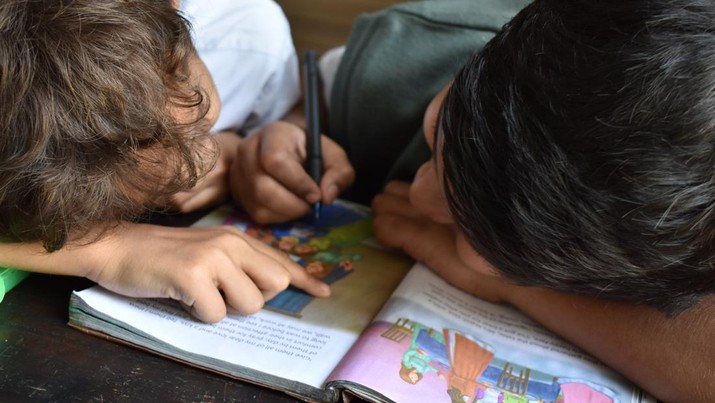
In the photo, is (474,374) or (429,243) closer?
(474,374)

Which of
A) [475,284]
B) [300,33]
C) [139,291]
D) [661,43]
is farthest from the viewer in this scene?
[300,33]

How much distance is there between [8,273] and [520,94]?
1.53 ft

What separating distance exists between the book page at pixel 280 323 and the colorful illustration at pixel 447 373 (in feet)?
0.11

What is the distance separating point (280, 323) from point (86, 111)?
249 mm

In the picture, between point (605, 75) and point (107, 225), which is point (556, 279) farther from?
point (107, 225)

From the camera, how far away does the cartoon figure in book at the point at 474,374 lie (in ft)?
1.95

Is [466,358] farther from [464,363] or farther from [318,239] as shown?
[318,239]

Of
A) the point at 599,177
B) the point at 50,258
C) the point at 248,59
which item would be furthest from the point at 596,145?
the point at 248,59

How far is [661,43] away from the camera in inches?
19.3

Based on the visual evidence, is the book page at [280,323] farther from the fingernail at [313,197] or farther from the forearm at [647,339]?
the forearm at [647,339]

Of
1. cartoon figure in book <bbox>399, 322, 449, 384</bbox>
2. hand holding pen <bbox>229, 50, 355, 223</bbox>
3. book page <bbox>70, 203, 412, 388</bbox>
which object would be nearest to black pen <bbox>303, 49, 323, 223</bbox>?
hand holding pen <bbox>229, 50, 355, 223</bbox>

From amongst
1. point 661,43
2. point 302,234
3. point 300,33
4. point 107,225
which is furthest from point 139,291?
point 300,33

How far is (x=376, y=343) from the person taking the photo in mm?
615

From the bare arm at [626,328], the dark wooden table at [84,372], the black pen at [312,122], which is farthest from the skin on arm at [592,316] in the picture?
the dark wooden table at [84,372]
